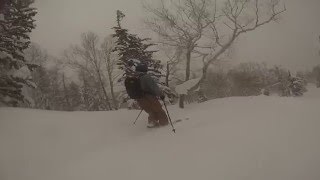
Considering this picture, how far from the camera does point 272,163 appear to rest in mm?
4852

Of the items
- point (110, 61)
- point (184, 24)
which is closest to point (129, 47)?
point (184, 24)

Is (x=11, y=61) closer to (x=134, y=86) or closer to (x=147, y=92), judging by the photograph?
(x=134, y=86)

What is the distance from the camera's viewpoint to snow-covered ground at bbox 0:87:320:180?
494cm

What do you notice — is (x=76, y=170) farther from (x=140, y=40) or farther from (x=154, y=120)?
(x=140, y=40)

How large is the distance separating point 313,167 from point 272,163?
494mm

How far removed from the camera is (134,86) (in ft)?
29.0

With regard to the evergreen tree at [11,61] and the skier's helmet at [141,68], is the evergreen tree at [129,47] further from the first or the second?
the skier's helmet at [141,68]

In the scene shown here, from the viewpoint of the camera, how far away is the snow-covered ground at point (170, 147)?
4941 mm

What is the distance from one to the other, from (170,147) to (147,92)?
279 centimetres

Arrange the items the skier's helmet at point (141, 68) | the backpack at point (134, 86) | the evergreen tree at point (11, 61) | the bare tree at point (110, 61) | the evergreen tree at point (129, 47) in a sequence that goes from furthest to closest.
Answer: the bare tree at point (110, 61) < the evergreen tree at point (129, 47) < the evergreen tree at point (11, 61) < the backpack at point (134, 86) < the skier's helmet at point (141, 68)

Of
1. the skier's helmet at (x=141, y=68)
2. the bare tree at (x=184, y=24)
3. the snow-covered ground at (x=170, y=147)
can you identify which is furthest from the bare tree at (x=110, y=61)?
the skier's helmet at (x=141, y=68)

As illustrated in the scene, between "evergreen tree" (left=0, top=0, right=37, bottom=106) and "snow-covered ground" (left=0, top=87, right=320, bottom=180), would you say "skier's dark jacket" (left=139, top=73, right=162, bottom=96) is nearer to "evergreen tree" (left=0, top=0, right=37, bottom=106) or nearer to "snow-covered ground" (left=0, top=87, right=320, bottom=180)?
"snow-covered ground" (left=0, top=87, right=320, bottom=180)

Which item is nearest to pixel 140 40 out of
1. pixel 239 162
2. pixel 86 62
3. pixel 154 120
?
pixel 154 120

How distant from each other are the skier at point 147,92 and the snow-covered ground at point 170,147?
0.42 metres
